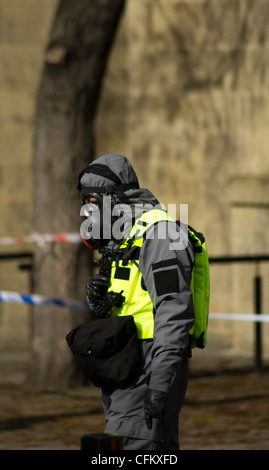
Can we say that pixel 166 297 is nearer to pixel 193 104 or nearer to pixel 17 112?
pixel 193 104

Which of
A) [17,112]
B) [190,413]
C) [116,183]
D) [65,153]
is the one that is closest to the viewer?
[116,183]

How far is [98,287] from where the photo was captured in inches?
187

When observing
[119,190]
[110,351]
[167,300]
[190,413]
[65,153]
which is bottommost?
[190,413]

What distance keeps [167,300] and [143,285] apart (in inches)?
7.9

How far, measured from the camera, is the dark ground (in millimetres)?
7906

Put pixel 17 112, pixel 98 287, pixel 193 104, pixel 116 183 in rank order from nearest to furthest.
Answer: pixel 98 287, pixel 116 183, pixel 193 104, pixel 17 112

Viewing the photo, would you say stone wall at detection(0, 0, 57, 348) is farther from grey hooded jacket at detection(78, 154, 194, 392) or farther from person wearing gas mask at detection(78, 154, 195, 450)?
grey hooded jacket at detection(78, 154, 194, 392)

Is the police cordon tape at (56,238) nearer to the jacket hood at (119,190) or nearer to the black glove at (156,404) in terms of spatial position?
the jacket hood at (119,190)

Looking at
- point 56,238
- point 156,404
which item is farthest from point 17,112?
point 156,404

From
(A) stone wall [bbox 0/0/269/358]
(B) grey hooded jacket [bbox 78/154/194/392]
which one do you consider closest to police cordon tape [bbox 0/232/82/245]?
(A) stone wall [bbox 0/0/269/358]

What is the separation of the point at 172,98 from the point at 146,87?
0.39 metres

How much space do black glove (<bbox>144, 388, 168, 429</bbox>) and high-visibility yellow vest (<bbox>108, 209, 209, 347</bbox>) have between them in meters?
0.34

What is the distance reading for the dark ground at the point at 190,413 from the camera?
791cm

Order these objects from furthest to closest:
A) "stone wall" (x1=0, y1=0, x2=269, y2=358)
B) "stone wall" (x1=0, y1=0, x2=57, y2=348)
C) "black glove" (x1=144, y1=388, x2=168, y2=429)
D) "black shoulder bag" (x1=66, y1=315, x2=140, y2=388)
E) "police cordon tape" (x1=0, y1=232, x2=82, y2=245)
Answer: "stone wall" (x1=0, y1=0, x2=57, y2=348) < "stone wall" (x1=0, y1=0, x2=269, y2=358) < "police cordon tape" (x1=0, y1=232, x2=82, y2=245) < "black shoulder bag" (x1=66, y1=315, x2=140, y2=388) < "black glove" (x1=144, y1=388, x2=168, y2=429)
